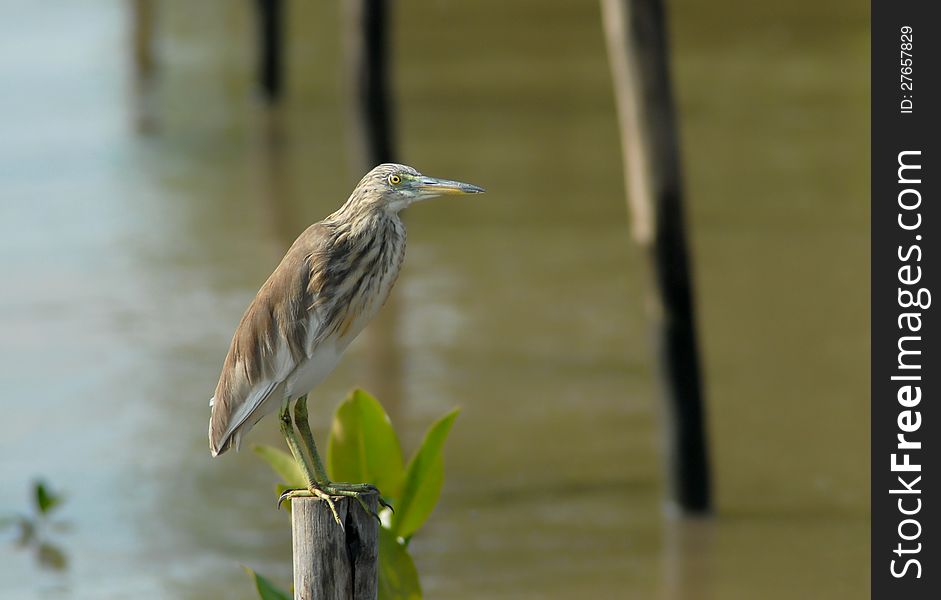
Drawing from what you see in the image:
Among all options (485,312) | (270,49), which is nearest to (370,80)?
(485,312)

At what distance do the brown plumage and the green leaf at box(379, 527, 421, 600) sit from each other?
1.92 ft

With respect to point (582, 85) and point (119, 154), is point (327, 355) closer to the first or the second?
point (119, 154)

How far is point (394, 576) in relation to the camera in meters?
4.09

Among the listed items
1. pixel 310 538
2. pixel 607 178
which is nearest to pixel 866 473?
pixel 310 538

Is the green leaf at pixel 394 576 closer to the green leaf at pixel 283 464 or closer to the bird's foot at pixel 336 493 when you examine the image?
the green leaf at pixel 283 464

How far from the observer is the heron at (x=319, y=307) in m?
3.54

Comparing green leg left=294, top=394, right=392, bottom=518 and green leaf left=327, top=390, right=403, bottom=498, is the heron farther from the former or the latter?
green leaf left=327, top=390, right=403, bottom=498

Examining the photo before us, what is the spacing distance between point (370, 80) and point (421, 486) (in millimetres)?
6831

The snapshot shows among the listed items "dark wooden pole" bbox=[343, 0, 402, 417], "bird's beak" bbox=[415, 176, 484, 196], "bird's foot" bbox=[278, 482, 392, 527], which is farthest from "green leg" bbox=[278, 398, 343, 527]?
"dark wooden pole" bbox=[343, 0, 402, 417]

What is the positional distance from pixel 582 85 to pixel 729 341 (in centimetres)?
780

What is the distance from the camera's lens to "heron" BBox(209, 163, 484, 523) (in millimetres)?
3541

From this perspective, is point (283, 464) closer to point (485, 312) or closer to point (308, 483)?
point (308, 483)

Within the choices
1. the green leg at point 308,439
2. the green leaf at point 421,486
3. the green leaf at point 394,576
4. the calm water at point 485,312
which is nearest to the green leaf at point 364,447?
the green leaf at point 421,486

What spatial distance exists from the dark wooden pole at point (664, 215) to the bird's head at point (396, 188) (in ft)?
9.28
